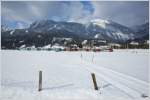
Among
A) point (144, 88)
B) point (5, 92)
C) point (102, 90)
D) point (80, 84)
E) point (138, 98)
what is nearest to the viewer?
point (138, 98)

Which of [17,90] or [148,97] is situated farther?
[17,90]

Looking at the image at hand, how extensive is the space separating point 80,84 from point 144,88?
3.98 m

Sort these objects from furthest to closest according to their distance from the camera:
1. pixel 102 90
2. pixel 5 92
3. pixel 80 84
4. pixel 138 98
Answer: pixel 80 84 → pixel 102 90 → pixel 5 92 → pixel 138 98

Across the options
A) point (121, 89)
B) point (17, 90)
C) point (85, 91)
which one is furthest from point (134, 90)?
point (17, 90)

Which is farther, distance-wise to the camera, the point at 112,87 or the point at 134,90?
the point at 112,87

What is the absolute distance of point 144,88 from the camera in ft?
42.3

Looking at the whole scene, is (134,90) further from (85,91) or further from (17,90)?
(17,90)

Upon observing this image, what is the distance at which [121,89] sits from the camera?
12523 millimetres

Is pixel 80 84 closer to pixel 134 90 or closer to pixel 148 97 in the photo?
pixel 134 90

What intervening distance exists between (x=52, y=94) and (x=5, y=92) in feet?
8.11

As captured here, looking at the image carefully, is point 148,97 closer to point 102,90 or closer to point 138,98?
point 138,98

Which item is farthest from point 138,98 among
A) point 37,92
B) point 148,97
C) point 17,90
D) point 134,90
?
point 17,90

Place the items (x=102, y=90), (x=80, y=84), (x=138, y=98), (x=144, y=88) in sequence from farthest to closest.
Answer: (x=80, y=84), (x=144, y=88), (x=102, y=90), (x=138, y=98)

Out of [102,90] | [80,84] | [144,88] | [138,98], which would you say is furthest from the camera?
[80,84]
